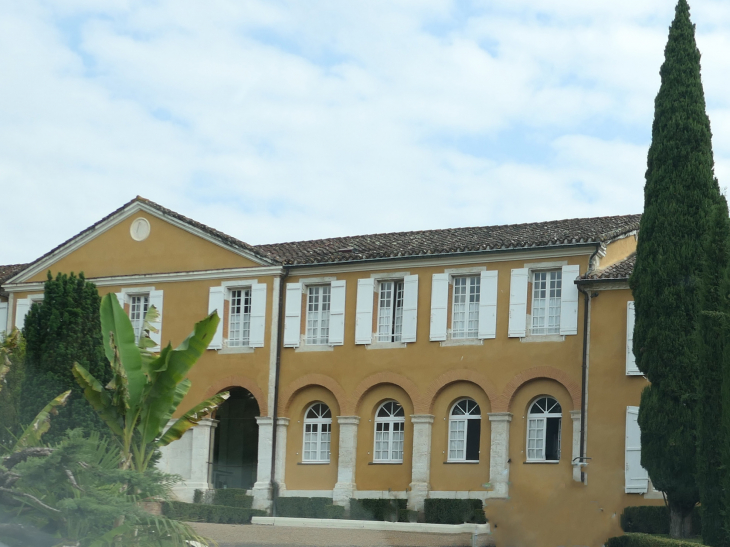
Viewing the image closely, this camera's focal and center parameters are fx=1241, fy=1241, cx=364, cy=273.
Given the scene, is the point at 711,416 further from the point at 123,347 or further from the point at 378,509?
the point at 378,509

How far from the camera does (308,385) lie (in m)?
33.4

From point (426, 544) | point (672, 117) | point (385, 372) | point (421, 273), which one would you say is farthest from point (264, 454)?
point (672, 117)

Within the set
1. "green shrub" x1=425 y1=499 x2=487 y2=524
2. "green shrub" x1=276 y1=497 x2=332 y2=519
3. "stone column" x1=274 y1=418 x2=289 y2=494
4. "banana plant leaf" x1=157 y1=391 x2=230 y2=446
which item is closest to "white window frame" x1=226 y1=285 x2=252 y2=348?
"stone column" x1=274 y1=418 x2=289 y2=494

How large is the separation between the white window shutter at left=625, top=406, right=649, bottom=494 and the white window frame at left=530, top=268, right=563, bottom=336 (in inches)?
114

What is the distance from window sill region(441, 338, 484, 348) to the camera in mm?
31422

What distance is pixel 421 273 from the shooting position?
107 feet

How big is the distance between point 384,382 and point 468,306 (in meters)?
2.97

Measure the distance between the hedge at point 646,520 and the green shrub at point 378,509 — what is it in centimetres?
569

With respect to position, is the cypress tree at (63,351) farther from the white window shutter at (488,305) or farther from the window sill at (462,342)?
the white window shutter at (488,305)

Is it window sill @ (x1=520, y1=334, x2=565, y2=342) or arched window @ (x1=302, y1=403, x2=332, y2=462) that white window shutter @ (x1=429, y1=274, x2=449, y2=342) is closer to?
window sill @ (x1=520, y1=334, x2=565, y2=342)

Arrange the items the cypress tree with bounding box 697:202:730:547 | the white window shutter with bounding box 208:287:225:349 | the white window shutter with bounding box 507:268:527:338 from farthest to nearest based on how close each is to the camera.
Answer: the white window shutter with bounding box 208:287:225:349, the white window shutter with bounding box 507:268:527:338, the cypress tree with bounding box 697:202:730:547

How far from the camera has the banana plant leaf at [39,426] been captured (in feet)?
60.5

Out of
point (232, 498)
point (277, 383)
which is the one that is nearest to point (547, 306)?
point (277, 383)

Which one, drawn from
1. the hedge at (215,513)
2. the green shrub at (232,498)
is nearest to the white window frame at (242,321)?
the green shrub at (232,498)
